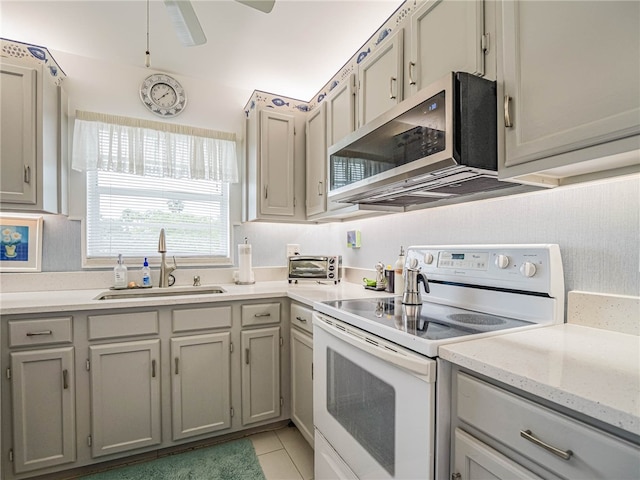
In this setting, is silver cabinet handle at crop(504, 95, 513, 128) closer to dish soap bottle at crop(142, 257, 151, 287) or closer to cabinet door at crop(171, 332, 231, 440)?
cabinet door at crop(171, 332, 231, 440)

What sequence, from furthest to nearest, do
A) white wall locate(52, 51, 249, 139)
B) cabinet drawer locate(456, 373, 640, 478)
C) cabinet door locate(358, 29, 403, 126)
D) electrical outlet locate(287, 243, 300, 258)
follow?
1. electrical outlet locate(287, 243, 300, 258)
2. white wall locate(52, 51, 249, 139)
3. cabinet door locate(358, 29, 403, 126)
4. cabinet drawer locate(456, 373, 640, 478)

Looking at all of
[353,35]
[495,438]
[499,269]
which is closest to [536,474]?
[495,438]

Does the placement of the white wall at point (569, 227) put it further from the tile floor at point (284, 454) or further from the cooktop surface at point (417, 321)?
the tile floor at point (284, 454)

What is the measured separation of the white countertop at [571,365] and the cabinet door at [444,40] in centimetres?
93

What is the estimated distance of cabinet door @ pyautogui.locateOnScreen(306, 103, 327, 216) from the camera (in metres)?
2.24

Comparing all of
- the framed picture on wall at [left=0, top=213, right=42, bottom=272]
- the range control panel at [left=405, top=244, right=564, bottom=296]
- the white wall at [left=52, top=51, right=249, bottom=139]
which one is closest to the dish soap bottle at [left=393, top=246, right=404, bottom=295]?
the range control panel at [left=405, top=244, right=564, bottom=296]

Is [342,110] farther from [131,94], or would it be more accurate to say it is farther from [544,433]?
[544,433]

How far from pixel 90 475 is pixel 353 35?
2.88 meters

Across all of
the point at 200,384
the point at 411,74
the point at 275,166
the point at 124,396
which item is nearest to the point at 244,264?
the point at 275,166

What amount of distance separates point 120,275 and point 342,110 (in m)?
1.83

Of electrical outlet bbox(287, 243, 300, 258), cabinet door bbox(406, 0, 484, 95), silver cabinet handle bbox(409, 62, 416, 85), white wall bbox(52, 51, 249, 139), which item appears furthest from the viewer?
electrical outlet bbox(287, 243, 300, 258)

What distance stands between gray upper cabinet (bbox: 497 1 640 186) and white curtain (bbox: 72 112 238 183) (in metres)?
2.04

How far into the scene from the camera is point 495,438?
766 millimetres

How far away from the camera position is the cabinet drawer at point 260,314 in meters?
1.99
